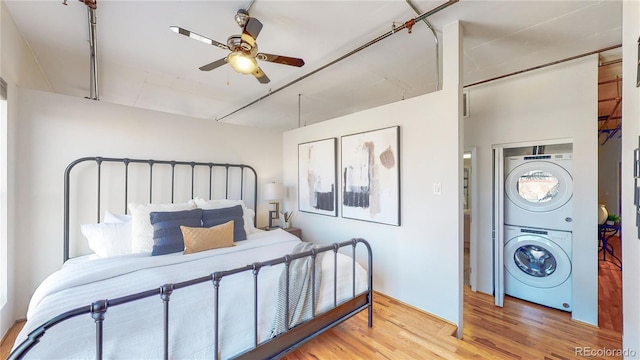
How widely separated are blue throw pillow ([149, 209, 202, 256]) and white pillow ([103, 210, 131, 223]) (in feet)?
1.49

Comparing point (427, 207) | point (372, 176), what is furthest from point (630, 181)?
point (372, 176)

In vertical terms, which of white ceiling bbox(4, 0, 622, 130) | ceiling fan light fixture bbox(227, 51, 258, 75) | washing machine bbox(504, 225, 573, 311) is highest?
white ceiling bbox(4, 0, 622, 130)

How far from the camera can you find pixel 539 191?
2.90 metres

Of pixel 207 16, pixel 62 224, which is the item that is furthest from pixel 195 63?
pixel 62 224

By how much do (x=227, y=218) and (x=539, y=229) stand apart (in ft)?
12.0

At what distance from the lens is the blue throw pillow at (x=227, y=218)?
2.80m

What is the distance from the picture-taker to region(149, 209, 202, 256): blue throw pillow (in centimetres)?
238

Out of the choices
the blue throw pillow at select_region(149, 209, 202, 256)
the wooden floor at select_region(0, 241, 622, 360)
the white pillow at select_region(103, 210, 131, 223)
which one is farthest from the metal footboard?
the white pillow at select_region(103, 210, 131, 223)

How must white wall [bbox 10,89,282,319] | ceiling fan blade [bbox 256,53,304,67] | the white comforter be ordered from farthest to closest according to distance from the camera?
1. white wall [bbox 10,89,282,319]
2. ceiling fan blade [bbox 256,53,304,67]
3. the white comforter

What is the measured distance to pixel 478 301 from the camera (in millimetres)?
2971

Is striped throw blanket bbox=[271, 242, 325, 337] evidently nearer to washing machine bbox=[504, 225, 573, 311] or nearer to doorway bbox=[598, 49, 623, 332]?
doorway bbox=[598, 49, 623, 332]

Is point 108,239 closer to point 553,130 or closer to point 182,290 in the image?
point 182,290

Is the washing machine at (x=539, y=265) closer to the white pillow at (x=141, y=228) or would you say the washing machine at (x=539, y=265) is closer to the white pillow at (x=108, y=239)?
the white pillow at (x=141, y=228)

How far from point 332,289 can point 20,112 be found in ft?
11.3
